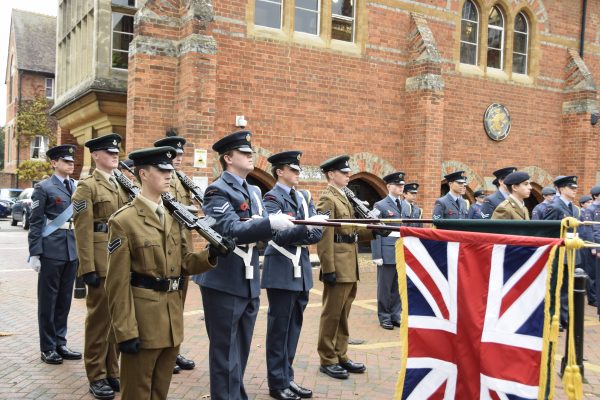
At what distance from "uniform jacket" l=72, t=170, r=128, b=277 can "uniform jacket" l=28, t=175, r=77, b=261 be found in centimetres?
85

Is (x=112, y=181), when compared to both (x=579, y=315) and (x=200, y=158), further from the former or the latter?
(x=200, y=158)

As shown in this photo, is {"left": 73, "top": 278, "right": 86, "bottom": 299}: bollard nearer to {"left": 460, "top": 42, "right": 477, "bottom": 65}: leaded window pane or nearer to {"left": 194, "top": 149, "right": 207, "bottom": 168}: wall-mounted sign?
{"left": 194, "top": 149, "right": 207, "bottom": 168}: wall-mounted sign

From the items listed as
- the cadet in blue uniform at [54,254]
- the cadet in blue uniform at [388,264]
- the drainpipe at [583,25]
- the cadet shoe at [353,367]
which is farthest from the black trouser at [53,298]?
the drainpipe at [583,25]

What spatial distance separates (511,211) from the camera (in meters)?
7.71

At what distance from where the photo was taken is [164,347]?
3.68m

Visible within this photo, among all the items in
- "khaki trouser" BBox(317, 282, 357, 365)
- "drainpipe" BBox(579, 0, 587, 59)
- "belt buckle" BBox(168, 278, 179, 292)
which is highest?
"drainpipe" BBox(579, 0, 587, 59)

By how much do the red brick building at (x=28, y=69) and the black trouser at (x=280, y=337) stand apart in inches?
1425

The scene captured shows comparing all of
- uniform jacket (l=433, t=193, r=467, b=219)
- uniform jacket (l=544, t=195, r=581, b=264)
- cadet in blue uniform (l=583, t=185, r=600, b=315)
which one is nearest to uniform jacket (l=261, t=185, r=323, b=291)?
uniform jacket (l=433, t=193, r=467, b=219)

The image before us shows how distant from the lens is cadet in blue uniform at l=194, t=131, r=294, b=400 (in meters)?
4.17

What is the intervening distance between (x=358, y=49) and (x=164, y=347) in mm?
10816

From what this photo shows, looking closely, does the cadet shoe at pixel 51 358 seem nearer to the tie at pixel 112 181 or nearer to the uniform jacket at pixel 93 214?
the uniform jacket at pixel 93 214

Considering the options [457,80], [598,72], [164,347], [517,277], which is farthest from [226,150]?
[598,72]

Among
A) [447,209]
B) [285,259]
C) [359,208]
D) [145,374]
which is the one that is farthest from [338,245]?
[447,209]

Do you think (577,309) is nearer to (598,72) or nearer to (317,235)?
(317,235)
